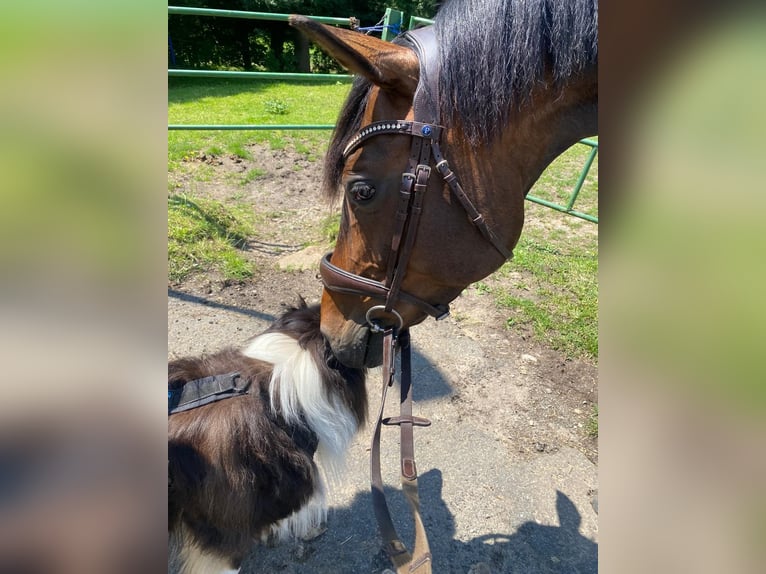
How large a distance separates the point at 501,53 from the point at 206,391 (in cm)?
156

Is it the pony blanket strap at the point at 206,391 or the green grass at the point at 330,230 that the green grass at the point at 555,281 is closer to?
the green grass at the point at 330,230

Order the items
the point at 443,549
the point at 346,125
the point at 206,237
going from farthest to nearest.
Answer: the point at 206,237 → the point at 443,549 → the point at 346,125

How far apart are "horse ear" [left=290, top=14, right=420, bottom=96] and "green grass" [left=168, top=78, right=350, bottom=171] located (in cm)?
548

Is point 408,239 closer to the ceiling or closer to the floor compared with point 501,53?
closer to the floor

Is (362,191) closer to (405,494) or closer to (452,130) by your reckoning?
(452,130)

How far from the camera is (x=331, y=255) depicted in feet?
5.23

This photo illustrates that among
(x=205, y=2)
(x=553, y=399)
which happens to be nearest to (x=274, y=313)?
(x=553, y=399)

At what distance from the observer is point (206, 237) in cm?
470

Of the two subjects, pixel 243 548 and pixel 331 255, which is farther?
pixel 243 548

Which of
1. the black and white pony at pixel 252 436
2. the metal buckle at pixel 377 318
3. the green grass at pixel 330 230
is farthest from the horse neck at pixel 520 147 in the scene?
the green grass at pixel 330 230

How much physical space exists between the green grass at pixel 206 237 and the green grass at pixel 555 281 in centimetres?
240

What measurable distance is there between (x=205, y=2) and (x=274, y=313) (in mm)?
17196

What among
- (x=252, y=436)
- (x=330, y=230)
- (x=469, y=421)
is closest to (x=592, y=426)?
(x=469, y=421)
